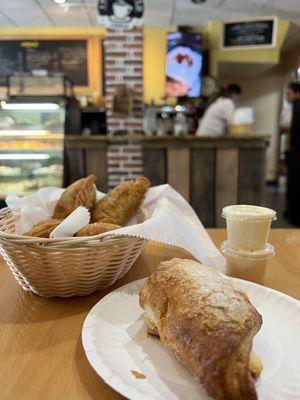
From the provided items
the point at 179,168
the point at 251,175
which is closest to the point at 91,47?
the point at 179,168

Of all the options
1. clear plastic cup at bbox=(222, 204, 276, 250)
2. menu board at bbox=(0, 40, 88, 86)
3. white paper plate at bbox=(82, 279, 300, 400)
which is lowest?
white paper plate at bbox=(82, 279, 300, 400)

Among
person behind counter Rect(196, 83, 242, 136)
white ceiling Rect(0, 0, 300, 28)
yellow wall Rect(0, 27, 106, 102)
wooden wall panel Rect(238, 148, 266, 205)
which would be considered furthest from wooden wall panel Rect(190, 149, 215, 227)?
yellow wall Rect(0, 27, 106, 102)

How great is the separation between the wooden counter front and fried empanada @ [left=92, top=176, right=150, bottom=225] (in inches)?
84.6

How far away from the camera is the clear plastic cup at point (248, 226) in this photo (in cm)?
84

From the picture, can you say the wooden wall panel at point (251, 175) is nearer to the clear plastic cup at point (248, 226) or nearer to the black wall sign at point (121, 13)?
the black wall sign at point (121, 13)

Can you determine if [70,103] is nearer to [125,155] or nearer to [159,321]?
[125,155]

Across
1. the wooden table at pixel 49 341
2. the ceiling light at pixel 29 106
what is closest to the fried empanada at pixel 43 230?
the wooden table at pixel 49 341

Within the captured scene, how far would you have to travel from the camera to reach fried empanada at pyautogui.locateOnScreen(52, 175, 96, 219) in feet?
3.08

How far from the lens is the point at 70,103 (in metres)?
3.60

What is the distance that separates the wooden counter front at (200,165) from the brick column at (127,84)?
9.7 inches

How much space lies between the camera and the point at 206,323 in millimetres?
472

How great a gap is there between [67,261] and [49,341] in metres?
0.15

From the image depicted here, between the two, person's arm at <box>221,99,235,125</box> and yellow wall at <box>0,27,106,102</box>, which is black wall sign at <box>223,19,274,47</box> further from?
yellow wall at <box>0,27,106,102</box>

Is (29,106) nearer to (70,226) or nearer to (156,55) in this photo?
(70,226)
